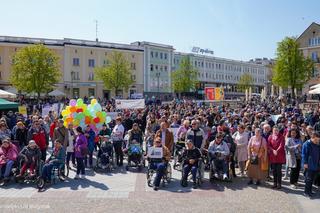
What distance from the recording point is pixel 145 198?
9.38m

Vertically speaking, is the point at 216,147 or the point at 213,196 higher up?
the point at 216,147

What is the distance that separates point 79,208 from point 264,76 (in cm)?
12173

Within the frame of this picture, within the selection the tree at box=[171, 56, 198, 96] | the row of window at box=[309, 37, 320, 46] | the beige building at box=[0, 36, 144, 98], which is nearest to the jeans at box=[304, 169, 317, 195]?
the beige building at box=[0, 36, 144, 98]

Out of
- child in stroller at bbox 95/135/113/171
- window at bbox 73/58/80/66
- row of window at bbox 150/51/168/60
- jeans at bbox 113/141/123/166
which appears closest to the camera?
child in stroller at bbox 95/135/113/171

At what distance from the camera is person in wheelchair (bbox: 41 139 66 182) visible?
1070 cm

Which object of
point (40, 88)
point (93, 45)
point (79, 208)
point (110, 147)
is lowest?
point (79, 208)

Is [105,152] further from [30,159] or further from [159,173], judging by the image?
[159,173]

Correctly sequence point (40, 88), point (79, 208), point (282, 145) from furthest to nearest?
point (40, 88)
point (282, 145)
point (79, 208)

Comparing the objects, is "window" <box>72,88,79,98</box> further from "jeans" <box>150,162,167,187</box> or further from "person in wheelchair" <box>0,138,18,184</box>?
"jeans" <box>150,162,167,187</box>

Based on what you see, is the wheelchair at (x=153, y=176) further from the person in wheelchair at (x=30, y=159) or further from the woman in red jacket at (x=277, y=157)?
the person in wheelchair at (x=30, y=159)

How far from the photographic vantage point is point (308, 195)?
959 centimetres

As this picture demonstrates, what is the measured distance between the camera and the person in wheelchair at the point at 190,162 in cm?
1062

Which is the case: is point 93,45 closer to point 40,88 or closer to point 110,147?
point 40,88

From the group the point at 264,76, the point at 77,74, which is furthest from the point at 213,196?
the point at 264,76
